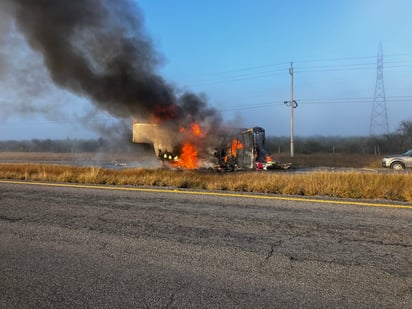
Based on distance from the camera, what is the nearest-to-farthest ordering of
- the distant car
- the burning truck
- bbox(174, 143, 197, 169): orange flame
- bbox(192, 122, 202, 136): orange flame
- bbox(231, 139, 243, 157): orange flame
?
the burning truck < bbox(231, 139, 243, 157): orange flame < bbox(174, 143, 197, 169): orange flame < bbox(192, 122, 202, 136): orange flame < the distant car

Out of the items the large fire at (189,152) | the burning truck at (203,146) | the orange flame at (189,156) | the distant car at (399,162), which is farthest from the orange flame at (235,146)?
the distant car at (399,162)

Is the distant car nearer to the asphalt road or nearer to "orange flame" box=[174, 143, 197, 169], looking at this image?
"orange flame" box=[174, 143, 197, 169]

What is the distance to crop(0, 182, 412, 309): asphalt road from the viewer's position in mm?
3088

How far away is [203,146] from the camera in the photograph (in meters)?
17.5

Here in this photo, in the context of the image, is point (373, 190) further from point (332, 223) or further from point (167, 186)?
point (167, 186)

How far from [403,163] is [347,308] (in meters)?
21.4

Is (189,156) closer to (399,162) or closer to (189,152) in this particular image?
(189,152)

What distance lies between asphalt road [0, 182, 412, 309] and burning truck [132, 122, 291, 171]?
10.9 metres

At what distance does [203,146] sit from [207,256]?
13.6 m

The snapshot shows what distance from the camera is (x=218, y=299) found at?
9.96 feet

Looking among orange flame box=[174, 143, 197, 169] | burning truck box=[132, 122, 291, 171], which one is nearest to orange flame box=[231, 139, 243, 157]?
burning truck box=[132, 122, 291, 171]

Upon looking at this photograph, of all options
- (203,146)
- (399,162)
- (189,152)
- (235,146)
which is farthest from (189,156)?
(399,162)

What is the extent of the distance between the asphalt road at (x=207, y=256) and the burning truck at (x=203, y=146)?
1091 centimetres

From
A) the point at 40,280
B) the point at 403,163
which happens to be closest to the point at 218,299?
the point at 40,280
